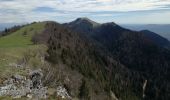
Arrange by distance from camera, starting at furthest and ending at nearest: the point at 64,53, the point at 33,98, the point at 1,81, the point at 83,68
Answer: the point at 83,68 → the point at 64,53 → the point at 1,81 → the point at 33,98

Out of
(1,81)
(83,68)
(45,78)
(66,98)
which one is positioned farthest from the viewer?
(83,68)

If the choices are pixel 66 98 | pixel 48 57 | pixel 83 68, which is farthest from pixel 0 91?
pixel 83 68

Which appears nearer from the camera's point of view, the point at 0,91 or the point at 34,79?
the point at 0,91

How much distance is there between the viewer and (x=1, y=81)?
138 feet

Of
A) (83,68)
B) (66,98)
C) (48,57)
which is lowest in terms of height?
(83,68)

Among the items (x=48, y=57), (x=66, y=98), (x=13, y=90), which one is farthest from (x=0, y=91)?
(x=48, y=57)

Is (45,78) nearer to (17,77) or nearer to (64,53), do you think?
(17,77)

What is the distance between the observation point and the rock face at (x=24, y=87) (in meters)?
37.0

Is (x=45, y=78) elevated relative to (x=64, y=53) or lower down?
elevated

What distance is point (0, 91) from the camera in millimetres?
37656

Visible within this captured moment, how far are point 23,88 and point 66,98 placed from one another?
217 inches

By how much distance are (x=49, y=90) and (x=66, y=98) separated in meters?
2.68

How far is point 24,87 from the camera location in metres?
39.8

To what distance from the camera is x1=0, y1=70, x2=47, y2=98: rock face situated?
37000 millimetres
